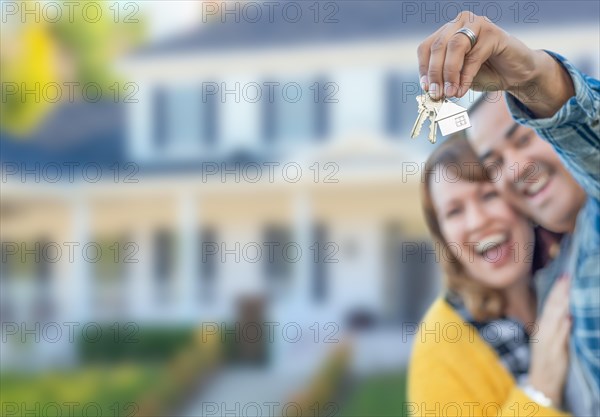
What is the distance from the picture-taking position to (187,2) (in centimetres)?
173

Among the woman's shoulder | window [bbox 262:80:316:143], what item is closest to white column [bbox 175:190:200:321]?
window [bbox 262:80:316:143]

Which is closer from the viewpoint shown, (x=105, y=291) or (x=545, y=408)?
(x=545, y=408)

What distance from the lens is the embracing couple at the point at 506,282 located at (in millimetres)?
1597

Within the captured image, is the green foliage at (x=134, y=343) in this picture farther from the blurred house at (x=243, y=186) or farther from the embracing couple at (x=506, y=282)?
the embracing couple at (x=506, y=282)

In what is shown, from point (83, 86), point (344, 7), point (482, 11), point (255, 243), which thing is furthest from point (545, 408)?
point (83, 86)

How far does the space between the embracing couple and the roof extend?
20 cm

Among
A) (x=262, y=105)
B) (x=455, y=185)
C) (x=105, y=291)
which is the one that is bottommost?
(x=105, y=291)

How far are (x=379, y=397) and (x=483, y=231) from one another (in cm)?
43

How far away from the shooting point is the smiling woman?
1640mm

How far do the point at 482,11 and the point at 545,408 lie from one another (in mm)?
841

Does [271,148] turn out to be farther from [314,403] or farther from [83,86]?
[314,403]

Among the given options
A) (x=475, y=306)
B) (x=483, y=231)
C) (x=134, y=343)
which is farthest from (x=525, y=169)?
(x=134, y=343)

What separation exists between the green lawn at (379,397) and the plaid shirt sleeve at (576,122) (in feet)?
2.27

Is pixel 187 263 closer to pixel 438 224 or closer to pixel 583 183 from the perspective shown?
pixel 438 224
